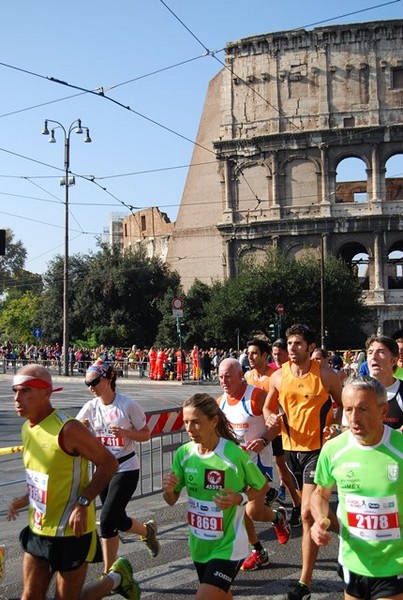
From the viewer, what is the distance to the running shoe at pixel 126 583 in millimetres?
5129

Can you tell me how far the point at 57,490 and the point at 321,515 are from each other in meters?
1.47

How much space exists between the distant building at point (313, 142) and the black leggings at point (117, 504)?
43.5m

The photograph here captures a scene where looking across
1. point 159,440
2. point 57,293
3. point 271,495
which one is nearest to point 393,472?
point 271,495

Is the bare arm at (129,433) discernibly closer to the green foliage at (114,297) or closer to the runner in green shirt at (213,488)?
the runner in green shirt at (213,488)

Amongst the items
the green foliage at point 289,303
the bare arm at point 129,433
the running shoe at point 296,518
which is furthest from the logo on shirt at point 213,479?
the green foliage at point 289,303

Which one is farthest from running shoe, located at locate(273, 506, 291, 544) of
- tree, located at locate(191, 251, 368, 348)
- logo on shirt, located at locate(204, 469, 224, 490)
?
tree, located at locate(191, 251, 368, 348)

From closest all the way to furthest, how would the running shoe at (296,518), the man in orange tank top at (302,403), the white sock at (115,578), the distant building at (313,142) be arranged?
the white sock at (115,578)
the man in orange tank top at (302,403)
the running shoe at (296,518)
the distant building at (313,142)

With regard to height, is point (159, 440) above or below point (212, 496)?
below

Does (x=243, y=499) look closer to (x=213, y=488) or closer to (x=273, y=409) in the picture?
(x=213, y=488)

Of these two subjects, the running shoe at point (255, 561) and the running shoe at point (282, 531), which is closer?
the running shoe at point (255, 561)

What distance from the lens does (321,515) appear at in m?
4.25

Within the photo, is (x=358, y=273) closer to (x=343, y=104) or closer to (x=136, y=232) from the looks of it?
(x=343, y=104)

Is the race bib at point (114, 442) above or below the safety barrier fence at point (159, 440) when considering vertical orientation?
above

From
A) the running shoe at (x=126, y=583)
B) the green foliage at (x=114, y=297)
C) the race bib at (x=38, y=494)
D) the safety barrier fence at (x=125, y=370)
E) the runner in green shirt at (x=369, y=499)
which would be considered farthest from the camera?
the green foliage at (x=114, y=297)
